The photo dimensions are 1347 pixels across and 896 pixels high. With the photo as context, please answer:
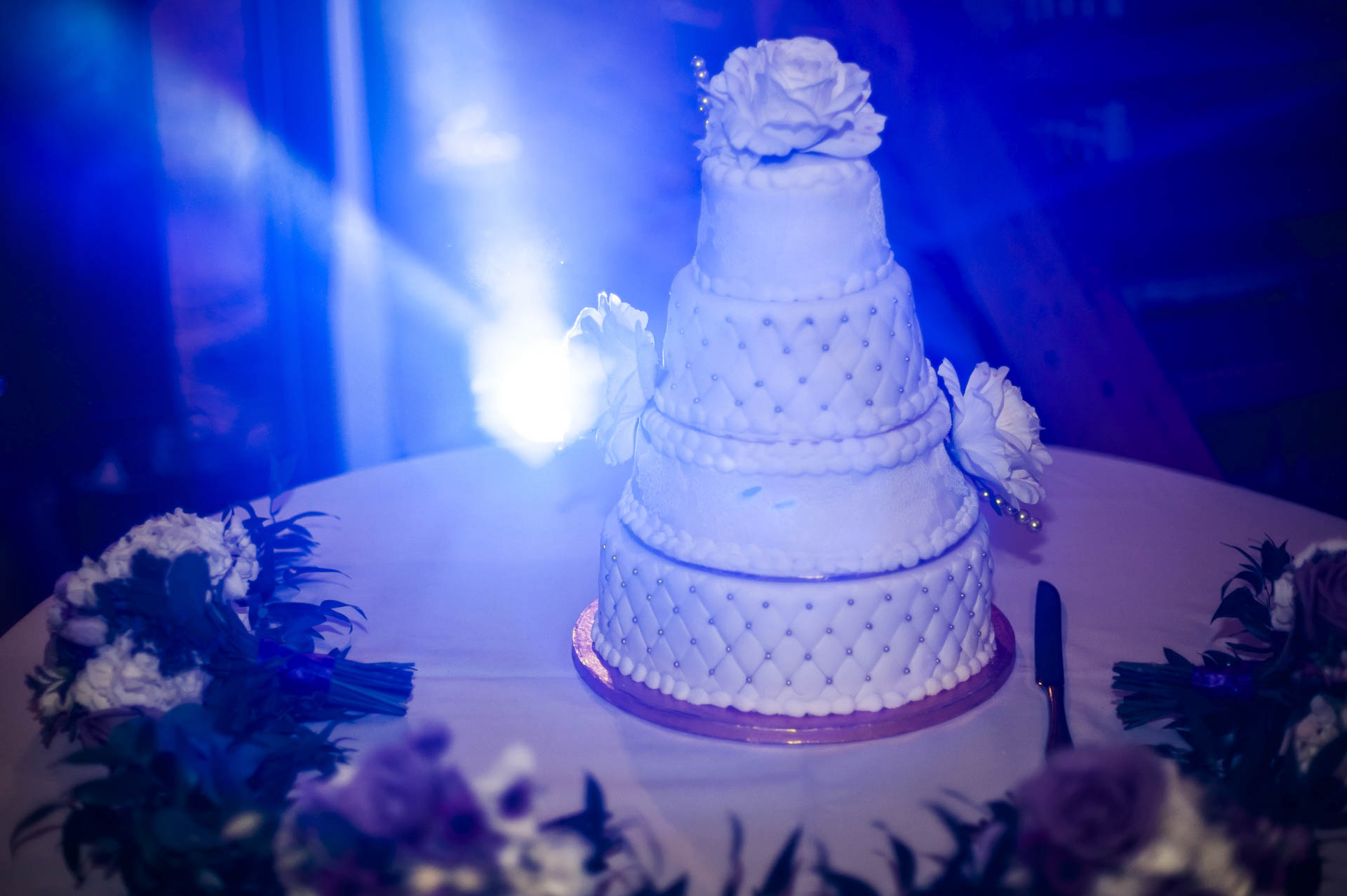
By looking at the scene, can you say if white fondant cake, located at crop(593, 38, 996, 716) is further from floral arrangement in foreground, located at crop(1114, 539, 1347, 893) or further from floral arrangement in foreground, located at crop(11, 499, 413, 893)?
floral arrangement in foreground, located at crop(11, 499, 413, 893)

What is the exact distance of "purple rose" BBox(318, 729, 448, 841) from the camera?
3.89 ft

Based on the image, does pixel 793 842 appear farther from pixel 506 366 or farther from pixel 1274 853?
pixel 506 366

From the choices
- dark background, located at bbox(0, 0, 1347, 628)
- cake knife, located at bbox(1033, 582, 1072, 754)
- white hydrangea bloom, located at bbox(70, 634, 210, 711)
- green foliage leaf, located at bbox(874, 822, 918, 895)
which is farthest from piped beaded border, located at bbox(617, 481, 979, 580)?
dark background, located at bbox(0, 0, 1347, 628)

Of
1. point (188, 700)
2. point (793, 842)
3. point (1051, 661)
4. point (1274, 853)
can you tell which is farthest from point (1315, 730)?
point (188, 700)

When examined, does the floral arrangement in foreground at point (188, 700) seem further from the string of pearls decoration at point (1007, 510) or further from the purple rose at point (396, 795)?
the string of pearls decoration at point (1007, 510)

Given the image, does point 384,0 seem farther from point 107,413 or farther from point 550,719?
point 550,719

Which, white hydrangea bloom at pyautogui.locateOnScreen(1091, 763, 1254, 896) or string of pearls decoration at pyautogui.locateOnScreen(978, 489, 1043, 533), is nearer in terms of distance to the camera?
white hydrangea bloom at pyautogui.locateOnScreen(1091, 763, 1254, 896)

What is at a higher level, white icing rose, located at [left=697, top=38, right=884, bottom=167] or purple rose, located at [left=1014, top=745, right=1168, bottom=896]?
white icing rose, located at [left=697, top=38, right=884, bottom=167]

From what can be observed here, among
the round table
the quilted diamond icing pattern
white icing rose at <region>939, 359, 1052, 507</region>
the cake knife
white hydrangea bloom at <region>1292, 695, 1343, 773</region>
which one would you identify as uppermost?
the quilted diamond icing pattern

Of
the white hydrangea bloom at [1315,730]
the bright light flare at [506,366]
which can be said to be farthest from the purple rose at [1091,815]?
the bright light flare at [506,366]

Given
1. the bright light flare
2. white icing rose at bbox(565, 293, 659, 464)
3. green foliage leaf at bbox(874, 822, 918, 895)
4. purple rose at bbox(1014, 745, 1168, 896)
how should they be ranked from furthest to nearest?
the bright light flare
white icing rose at bbox(565, 293, 659, 464)
green foliage leaf at bbox(874, 822, 918, 895)
purple rose at bbox(1014, 745, 1168, 896)

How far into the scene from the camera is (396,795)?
3.90ft

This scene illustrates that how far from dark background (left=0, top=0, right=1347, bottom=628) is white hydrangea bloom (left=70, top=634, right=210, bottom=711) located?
6.51 ft

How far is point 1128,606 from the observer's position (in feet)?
6.68
